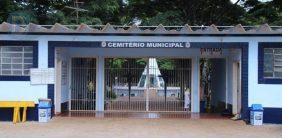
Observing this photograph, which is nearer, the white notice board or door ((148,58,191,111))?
the white notice board

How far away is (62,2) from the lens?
30.2m

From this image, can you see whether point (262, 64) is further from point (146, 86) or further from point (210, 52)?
point (146, 86)

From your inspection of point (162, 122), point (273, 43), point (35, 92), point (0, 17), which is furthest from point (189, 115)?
point (0, 17)

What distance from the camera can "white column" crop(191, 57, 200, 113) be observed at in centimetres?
2141

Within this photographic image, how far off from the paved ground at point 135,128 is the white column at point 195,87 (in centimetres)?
289

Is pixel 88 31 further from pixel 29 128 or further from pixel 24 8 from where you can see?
pixel 24 8

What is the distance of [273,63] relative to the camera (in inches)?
704

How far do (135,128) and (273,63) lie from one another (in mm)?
5110

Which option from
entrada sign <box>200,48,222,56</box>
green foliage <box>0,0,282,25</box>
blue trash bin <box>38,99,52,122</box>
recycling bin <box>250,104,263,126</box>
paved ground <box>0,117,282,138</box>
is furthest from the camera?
green foliage <box>0,0,282,25</box>

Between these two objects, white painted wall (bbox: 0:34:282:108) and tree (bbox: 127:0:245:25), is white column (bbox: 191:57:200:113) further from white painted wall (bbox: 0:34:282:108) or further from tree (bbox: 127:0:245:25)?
tree (bbox: 127:0:245:25)

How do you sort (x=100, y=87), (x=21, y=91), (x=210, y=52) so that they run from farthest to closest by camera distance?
(x=100, y=87)
(x=210, y=52)
(x=21, y=91)

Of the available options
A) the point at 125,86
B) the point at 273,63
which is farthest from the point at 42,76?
the point at 273,63

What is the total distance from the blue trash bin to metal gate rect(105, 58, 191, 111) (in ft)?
14.4

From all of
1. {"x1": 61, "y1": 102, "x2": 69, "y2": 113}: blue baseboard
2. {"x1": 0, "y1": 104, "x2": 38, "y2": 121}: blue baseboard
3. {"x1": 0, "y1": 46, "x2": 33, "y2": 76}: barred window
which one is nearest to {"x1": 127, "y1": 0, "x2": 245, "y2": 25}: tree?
{"x1": 61, "y1": 102, "x2": 69, "y2": 113}: blue baseboard
